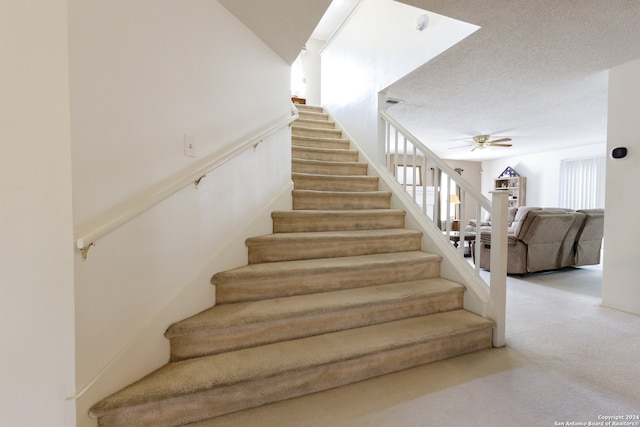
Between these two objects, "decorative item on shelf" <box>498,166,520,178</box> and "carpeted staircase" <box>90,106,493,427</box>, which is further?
"decorative item on shelf" <box>498,166,520,178</box>

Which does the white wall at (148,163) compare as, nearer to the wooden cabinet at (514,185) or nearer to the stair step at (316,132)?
the stair step at (316,132)

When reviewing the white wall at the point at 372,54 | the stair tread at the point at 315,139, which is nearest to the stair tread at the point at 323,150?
the stair tread at the point at 315,139

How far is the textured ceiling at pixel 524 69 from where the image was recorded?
1.89 metres

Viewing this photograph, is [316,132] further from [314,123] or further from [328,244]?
[328,244]

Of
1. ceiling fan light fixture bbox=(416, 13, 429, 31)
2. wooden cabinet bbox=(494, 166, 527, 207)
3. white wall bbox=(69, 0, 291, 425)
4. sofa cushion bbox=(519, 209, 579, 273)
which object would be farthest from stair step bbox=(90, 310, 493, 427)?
wooden cabinet bbox=(494, 166, 527, 207)

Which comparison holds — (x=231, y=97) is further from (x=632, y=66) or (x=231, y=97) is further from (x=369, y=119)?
(x=632, y=66)

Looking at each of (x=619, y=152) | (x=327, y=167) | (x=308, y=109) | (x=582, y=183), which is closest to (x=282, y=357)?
(x=327, y=167)

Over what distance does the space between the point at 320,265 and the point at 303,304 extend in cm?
35

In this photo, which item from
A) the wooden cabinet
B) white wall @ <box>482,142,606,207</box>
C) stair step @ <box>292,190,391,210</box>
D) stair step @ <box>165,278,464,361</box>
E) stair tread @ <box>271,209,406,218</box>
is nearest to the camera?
stair step @ <box>165,278,464,361</box>

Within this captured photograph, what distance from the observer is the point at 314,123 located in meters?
4.48

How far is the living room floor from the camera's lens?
1330 mm

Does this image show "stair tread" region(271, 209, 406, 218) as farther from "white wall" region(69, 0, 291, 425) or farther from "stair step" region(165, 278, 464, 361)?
"stair step" region(165, 278, 464, 361)

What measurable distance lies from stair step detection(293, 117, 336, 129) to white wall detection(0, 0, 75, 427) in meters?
3.48

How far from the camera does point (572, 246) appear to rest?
166 inches
